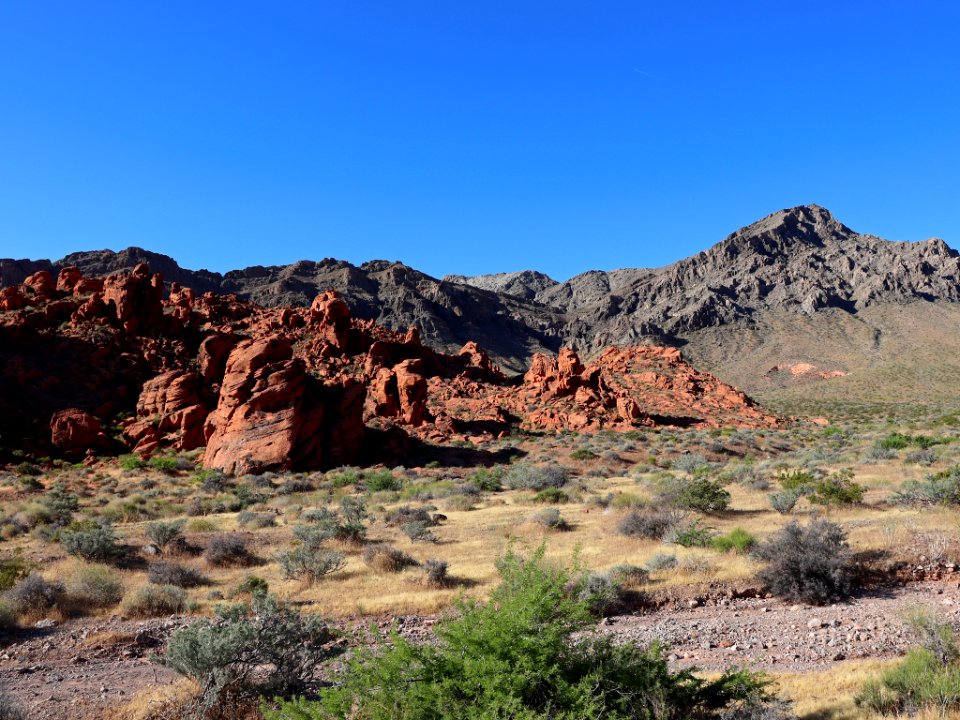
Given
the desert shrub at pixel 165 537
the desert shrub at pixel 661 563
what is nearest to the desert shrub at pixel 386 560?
the desert shrub at pixel 661 563

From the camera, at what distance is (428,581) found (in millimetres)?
11359

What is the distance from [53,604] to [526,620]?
10085mm

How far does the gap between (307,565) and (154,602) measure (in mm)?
2915

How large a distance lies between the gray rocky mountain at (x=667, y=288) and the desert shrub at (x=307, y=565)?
9010 cm

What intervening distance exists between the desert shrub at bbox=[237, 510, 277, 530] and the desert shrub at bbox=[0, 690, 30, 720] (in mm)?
11641

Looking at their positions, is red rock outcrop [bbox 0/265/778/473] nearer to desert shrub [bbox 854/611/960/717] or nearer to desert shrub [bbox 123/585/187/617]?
desert shrub [bbox 123/585/187/617]

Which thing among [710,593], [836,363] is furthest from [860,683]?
[836,363]

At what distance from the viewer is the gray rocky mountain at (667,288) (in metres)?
113

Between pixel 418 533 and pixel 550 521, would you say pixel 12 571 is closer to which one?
pixel 418 533

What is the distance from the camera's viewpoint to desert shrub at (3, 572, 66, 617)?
958 cm

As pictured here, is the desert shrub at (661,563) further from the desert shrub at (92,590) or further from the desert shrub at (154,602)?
the desert shrub at (92,590)

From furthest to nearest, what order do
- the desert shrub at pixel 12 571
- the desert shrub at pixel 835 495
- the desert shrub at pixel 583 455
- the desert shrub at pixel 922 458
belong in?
the desert shrub at pixel 583 455
the desert shrub at pixel 922 458
the desert shrub at pixel 835 495
the desert shrub at pixel 12 571

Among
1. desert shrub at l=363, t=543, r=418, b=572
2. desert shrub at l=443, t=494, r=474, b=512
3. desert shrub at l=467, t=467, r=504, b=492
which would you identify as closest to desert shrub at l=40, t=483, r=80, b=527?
desert shrub at l=363, t=543, r=418, b=572

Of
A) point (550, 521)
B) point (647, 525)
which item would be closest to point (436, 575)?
point (550, 521)
